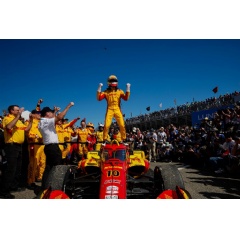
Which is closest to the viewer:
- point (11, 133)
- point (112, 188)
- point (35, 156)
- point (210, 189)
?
point (112, 188)

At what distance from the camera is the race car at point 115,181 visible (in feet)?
12.2

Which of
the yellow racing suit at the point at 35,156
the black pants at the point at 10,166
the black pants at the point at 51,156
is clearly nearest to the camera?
the black pants at the point at 51,156

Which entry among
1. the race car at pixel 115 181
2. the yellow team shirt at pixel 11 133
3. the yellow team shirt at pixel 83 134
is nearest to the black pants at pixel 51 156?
the race car at pixel 115 181

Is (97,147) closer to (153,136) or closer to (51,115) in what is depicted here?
(51,115)

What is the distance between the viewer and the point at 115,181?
3.91m

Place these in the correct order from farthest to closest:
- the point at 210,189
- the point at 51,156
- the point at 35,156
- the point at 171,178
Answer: the point at 35,156 < the point at 210,189 < the point at 51,156 < the point at 171,178

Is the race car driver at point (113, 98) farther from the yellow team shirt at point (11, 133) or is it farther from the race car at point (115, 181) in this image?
the yellow team shirt at point (11, 133)

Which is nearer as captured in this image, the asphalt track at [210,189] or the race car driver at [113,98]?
the asphalt track at [210,189]

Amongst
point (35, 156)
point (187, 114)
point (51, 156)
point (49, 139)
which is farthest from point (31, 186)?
point (187, 114)

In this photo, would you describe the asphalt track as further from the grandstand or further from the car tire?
the grandstand

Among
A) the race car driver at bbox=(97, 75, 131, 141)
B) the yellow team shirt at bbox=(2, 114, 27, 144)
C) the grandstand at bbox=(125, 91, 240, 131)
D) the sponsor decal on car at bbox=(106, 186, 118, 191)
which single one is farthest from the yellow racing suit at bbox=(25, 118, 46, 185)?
the grandstand at bbox=(125, 91, 240, 131)

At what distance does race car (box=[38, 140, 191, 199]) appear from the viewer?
3.73 m

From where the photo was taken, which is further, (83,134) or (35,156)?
(83,134)

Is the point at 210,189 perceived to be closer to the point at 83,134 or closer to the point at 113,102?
the point at 113,102
